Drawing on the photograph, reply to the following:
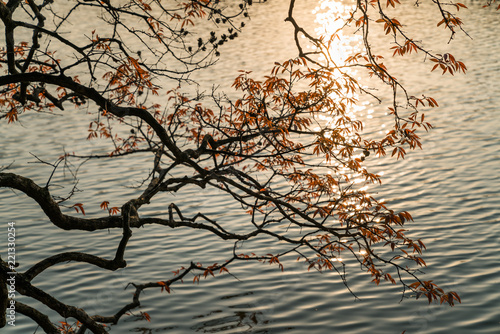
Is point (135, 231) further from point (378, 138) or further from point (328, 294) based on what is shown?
point (378, 138)

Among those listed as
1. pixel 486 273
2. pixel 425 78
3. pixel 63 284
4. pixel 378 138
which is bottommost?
pixel 486 273

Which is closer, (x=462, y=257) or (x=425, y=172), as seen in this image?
(x=462, y=257)

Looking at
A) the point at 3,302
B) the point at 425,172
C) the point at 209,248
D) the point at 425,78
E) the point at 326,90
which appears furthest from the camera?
the point at 425,78

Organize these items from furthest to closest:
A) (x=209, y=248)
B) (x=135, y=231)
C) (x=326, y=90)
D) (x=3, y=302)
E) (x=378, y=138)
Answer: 1. (x=378, y=138)
2. (x=135, y=231)
3. (x=209, y=248)
4. (x=326, y=90)
5. (x=3, y=302)

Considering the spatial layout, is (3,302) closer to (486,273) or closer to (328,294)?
(328,294)

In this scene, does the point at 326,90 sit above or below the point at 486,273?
above

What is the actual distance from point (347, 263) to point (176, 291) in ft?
9.71

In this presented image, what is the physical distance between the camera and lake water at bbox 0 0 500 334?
8.23 m

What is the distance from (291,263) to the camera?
10.1 metres

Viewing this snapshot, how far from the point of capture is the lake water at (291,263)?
823cm

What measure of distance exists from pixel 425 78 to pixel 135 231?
618 inches

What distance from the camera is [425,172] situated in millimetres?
14281

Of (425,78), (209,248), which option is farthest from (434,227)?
(425,78)

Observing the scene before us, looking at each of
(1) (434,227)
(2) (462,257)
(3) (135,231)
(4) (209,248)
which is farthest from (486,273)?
(3) (135,231)
